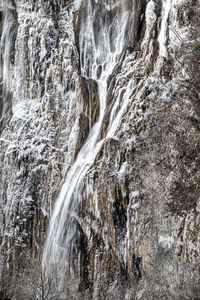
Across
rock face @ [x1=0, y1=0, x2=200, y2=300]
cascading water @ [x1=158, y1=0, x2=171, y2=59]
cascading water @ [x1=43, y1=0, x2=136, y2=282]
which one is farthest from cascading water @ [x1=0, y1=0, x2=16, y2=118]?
cascading water @ [x1=158, y1=0, x2=171, y2=59]

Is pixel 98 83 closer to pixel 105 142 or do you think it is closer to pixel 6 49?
pixel 105 142

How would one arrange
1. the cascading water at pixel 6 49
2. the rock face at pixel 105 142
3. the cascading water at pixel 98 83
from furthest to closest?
the cascading water at pixel 6 49 < the cascading water at pixel 98 83 < the rock face at pixel 105 142

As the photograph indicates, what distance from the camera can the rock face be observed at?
600 inches

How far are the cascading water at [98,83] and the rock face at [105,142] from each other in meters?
0.09

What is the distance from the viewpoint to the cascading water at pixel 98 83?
21.2 meters

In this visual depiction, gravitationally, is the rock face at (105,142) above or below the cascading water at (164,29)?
below

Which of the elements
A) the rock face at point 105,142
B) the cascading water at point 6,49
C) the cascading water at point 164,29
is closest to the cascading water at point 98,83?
the rock face at point 105,142

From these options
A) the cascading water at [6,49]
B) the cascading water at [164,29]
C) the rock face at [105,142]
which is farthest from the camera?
the cascading water at [6,49]

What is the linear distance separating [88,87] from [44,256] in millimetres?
10487

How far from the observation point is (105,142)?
20359mm

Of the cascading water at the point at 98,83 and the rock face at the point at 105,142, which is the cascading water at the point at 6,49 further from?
the cascading water at the point at 98,83

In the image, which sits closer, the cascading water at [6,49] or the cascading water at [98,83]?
the cascading water at [98,83]

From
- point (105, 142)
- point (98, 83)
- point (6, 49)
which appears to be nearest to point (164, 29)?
point (98, 83)

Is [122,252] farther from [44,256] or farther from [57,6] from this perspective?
[57,6]
